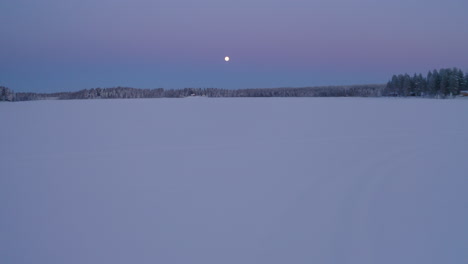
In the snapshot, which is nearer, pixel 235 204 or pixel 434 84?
pixel 235 204

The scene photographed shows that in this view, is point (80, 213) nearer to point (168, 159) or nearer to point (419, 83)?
point (168, 159)

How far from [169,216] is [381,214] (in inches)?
101

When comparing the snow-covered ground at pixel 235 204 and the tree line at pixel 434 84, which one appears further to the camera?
the tree line at pixel 434 84

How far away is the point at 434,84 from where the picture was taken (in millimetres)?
52938

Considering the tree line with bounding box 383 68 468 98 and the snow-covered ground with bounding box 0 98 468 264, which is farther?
the tree line with bounding box 383 68 468 98

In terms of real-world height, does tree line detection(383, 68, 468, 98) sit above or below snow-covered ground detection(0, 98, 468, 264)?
above

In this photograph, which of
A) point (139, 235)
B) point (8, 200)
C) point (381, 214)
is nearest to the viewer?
point (139, 235)

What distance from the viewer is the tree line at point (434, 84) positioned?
5091 cm

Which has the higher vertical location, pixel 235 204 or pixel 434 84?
pixel 434 84

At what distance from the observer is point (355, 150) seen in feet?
27.2

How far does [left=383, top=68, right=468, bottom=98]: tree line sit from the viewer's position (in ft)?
167

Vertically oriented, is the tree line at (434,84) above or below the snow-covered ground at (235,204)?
above

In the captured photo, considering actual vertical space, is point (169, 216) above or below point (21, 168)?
below

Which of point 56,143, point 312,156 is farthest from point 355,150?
point 56,143
